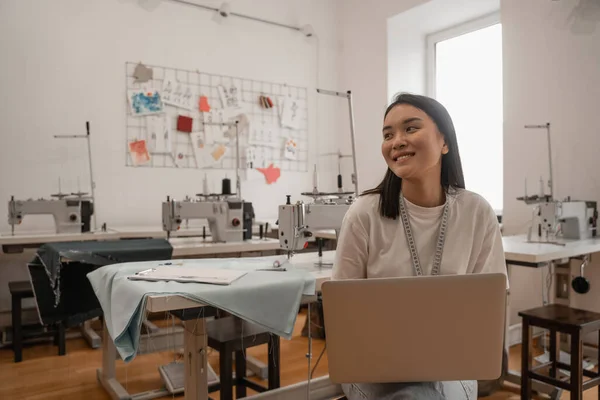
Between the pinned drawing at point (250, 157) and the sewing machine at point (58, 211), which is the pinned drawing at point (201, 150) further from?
the sewing machine at point (58, 211)

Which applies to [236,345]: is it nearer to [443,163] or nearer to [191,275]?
[191,275]

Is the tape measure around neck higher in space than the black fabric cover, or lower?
higher

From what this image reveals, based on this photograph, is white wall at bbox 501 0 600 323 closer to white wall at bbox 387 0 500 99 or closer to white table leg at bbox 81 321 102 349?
white wall at bbox 387 0 500 99

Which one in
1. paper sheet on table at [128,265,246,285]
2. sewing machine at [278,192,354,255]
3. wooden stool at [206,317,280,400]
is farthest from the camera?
sewing machine at [278,192,354,255]

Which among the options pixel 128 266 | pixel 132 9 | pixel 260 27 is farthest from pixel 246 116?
pixel 128 266

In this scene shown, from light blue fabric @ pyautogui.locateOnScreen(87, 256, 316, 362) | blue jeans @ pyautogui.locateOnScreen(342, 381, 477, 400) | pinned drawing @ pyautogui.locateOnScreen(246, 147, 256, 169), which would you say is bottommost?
blue jeans @ pyautogui.locateOnScreen(342, 381, 477, 400)

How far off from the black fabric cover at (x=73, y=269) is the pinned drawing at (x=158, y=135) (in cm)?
194

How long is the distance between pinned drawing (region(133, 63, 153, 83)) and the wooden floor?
2.10 m

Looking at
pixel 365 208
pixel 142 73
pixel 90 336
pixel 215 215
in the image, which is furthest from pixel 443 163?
pixel 142 73

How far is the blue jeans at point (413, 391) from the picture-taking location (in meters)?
1.12

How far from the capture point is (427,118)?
137cm

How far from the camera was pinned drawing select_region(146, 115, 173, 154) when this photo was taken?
419 cm

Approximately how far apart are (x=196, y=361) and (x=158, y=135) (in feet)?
9.53

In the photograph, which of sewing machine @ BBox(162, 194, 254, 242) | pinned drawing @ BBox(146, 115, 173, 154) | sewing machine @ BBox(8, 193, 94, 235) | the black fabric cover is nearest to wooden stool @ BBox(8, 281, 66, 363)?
sewing machine @ BBox(8, 193, 94, 235)
